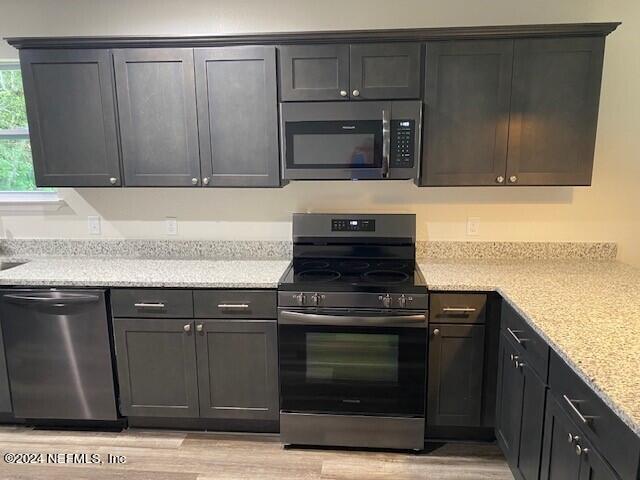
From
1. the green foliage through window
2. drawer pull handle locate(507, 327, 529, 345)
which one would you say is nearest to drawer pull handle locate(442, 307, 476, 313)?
→ drawer pull handle locate(507, 327, 529, 345)

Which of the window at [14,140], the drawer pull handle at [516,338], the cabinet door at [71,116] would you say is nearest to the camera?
the drawer pull handle at [516,338]

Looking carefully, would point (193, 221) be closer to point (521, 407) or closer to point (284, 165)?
point (284, 165)

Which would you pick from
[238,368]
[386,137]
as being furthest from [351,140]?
[238,368]

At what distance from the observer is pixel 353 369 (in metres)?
2.26

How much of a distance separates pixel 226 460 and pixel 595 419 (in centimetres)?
176

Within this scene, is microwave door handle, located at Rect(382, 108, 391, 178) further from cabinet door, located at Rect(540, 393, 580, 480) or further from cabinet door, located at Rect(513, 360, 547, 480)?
cabinet door, located at Rect(540, 393, 580, 480)

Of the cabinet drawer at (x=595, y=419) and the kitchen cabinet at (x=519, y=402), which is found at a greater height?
the cabinet drawer at (x=595, y=419)

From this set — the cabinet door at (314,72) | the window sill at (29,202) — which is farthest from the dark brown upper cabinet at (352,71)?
the window sill at (29,202)

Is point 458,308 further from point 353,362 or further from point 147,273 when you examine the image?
point 147,273

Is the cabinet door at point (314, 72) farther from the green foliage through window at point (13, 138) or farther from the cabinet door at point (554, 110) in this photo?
the green foliage through window at point (13, 138)

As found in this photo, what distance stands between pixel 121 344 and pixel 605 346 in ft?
7.21

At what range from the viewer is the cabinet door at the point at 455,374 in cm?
222

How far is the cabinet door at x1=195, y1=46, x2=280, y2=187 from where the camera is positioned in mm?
2316

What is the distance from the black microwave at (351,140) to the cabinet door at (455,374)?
84 cm
